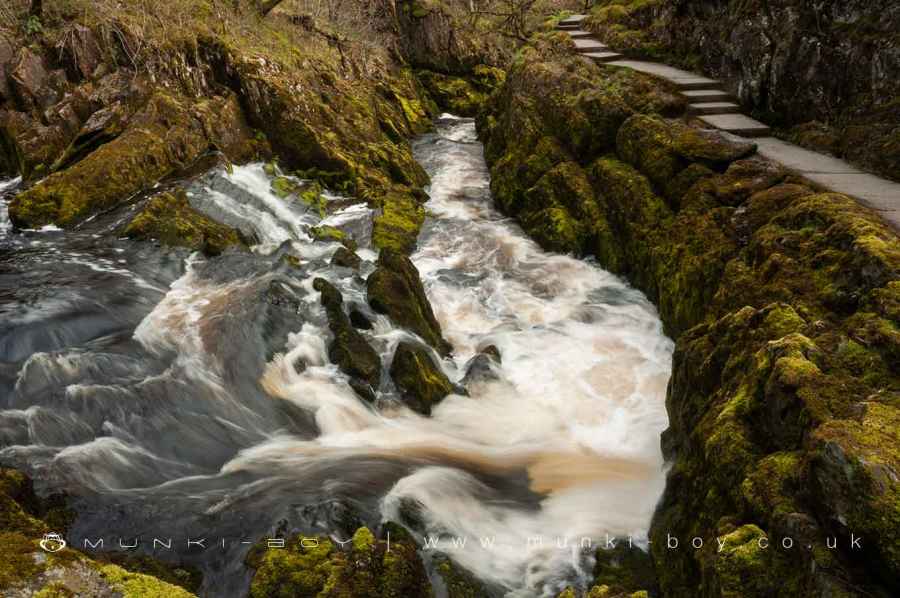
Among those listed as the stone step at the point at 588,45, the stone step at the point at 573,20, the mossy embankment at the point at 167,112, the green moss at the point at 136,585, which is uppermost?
the stone step at the point at 573,20

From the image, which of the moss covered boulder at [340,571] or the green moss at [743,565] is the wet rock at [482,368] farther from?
the green moss at [743,565]

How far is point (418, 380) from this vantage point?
7.62m

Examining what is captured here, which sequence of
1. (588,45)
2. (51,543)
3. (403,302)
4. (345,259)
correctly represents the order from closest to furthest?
(51,543) < (403,302) < (345,259) < (588,45)

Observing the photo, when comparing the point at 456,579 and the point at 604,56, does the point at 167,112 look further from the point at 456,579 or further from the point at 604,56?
the point at 456,579

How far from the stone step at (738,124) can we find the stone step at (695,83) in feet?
4.91

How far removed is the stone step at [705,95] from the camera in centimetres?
1129

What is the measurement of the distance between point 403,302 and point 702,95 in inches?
296

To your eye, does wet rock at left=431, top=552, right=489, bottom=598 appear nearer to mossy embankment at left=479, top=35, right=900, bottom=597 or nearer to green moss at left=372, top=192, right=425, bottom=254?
mossy embankment at left=479, top=35, right=900, bottom=597

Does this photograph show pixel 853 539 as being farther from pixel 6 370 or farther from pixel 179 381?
pixel 6 370

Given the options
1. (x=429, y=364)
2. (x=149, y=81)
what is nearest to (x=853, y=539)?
(x=429, y=364)

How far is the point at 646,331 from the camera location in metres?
9.38

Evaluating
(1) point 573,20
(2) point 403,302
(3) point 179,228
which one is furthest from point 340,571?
(1) point 573,20

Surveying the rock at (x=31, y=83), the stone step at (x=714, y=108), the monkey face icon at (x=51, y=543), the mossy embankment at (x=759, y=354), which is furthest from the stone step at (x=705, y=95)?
the rock at (x=31, y=83)

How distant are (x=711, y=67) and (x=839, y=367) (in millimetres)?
10220
